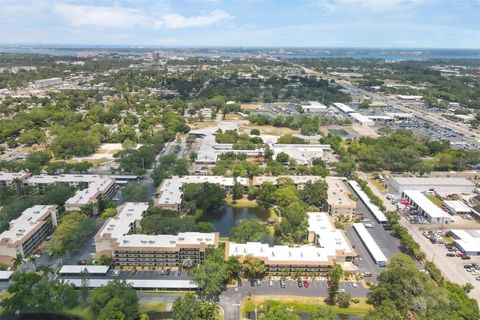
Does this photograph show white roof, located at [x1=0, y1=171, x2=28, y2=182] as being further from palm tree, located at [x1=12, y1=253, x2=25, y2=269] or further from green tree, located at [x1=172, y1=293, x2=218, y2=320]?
green tree, located at [x1=172, y1=293, x2=218, y2=320]

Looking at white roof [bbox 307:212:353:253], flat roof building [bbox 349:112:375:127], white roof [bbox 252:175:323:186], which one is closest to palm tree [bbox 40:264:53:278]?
white roof [bbox 307:212:353:253]

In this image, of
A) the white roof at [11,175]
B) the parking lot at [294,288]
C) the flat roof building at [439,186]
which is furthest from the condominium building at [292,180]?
the white roof at [11,175]

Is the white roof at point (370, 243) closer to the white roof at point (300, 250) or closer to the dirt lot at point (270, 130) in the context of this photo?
the white roof at point (300, 250)

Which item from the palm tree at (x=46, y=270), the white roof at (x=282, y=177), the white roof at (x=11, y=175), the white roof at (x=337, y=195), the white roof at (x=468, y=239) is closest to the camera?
the palm tree at (x=46, y=270)

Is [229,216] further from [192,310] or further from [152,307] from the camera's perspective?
[192,310]

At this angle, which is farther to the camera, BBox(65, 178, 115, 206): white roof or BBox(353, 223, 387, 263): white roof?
BBox(65, 178, 115, 206): white roof

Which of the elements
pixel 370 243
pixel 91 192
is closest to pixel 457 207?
pixel 370 243
